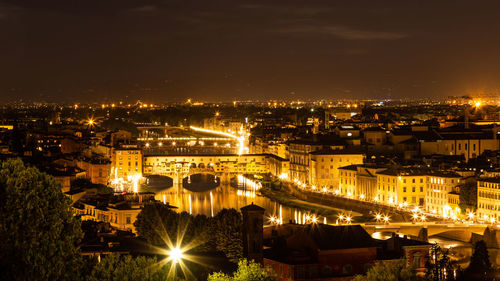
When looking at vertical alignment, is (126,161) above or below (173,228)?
above

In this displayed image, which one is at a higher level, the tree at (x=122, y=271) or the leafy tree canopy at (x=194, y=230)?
the tree at (x=122, y=271)

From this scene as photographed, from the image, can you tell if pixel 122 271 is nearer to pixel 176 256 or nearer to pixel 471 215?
pixel 176 256

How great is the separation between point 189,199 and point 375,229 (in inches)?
423

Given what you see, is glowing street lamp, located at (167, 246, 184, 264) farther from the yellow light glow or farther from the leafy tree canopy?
the leafy tree canopy

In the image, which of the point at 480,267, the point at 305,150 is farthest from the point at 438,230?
the point at 305,150

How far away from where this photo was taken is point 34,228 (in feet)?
19.0

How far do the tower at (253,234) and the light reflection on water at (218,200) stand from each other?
1185 cm

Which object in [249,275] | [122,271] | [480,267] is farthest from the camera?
[480,267]

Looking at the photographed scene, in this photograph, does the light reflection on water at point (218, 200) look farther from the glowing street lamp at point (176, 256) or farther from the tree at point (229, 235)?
the glowing street lamp at point (176, 256)

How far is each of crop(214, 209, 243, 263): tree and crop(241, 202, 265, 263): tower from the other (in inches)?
103

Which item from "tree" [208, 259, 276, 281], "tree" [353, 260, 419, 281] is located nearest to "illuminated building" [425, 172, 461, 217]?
"tree" [353, 260, 419, 281]

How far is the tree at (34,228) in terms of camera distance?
5.67 m

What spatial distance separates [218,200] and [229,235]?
12745 mm

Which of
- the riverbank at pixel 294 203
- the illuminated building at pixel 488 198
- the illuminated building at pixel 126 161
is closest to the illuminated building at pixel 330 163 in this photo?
the riverbank at pixel 294 203
